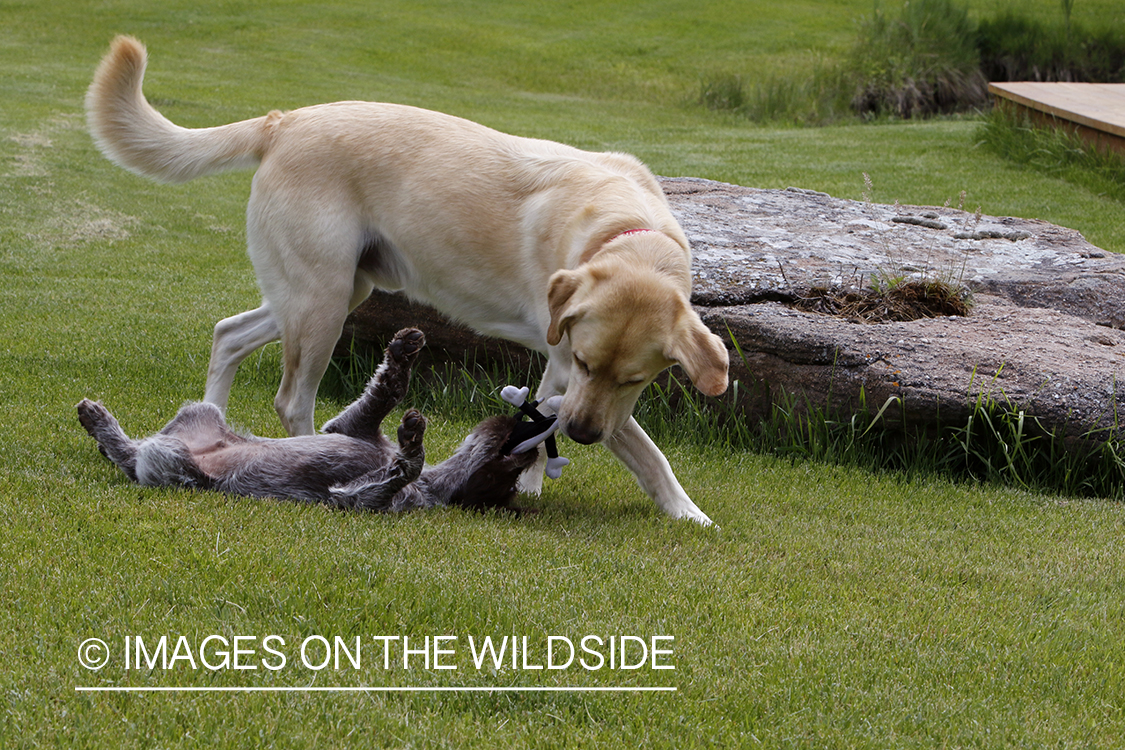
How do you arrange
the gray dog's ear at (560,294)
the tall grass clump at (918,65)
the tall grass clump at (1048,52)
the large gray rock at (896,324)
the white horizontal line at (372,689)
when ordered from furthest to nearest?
1. the tall grass clump at (1048,52)
2. the tall grass clump at (918,65)
3. the large gray rock at (896,324)
4. the gray dog's ear at (560,294)
5. the white horizontal line at (372,689)

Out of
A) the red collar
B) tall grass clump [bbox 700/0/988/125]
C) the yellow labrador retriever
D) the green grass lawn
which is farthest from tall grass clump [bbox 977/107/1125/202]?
the red collar

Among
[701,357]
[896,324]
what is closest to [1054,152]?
[896,324]

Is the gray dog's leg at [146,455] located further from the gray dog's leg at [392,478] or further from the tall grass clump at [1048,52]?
the tall grass clump at [1048,52]

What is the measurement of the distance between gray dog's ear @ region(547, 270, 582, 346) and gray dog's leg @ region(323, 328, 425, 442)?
19.3 inches

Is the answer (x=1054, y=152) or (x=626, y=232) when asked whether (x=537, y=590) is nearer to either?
(x=626, y=232)

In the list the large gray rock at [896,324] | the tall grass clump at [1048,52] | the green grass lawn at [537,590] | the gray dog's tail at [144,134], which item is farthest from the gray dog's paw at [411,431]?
the tall grass clump at [1048,52]

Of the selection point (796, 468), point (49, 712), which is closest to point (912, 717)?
point (49, 712)

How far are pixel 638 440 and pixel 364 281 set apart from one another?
146cm

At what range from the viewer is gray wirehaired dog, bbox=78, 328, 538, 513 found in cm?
362

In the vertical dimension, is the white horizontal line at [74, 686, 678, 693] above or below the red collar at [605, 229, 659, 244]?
below

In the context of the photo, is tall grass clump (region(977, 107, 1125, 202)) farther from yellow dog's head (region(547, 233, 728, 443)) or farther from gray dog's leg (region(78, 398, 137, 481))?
gray dog's leg (region(78, 398, 137, 481))

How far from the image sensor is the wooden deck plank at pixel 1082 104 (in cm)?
1136

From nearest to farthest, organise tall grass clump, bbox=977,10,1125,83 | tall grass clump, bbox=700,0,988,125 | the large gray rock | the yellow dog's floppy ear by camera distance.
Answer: the yellow dog's floppy ear < the large gray rock < tall grass clump, bbox=700,0,988,125 < tall grass clump, bbox=977,10,1125,83

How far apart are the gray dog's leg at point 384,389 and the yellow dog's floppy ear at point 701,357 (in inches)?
36.4
